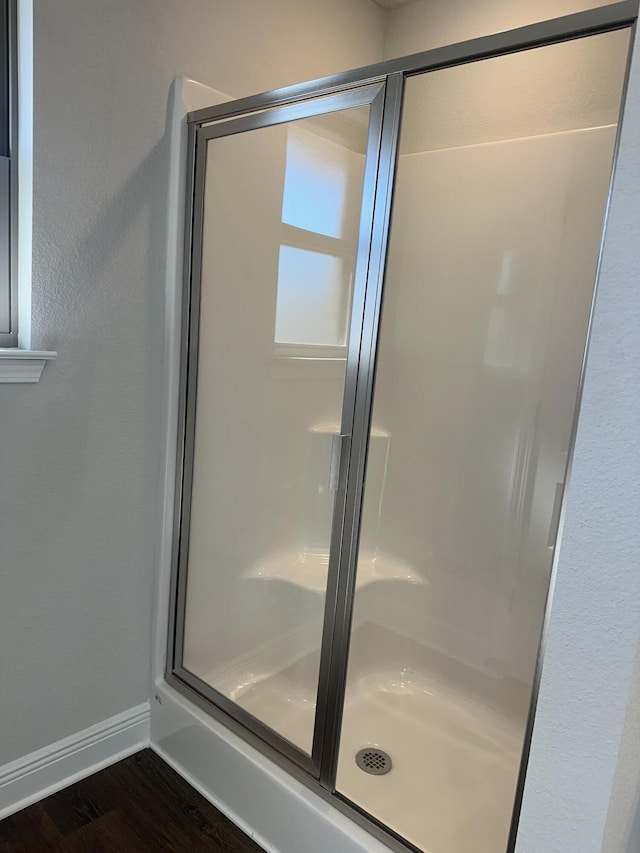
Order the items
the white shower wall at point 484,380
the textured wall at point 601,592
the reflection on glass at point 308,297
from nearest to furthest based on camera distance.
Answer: the textured wall at point 601,592, the reflection on glass at point 308,297, the white shower wall at point 484,380

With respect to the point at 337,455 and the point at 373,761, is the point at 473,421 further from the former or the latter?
the point at 373,761

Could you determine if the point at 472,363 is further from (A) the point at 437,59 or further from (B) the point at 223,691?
(B) the point at 223,691

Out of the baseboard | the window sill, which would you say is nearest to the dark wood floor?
the baseboard

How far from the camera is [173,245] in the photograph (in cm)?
185

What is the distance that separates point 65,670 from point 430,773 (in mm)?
1144

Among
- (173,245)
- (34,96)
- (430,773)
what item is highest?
(34,96)

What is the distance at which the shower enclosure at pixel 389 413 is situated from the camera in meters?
1.61

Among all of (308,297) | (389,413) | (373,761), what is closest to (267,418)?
(308,297)

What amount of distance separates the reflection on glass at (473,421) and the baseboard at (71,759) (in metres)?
0.69

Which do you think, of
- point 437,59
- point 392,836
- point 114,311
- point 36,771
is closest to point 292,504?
point 114,311

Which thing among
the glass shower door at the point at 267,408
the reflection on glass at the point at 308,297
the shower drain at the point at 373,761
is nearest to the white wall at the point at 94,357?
the glass shower door at the point at 267,408

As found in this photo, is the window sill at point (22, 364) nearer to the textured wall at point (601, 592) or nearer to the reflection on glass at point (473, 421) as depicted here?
the reflection on glass at point (473, 421)

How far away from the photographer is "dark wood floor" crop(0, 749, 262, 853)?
165 cm

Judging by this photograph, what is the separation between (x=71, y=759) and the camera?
186 cm
